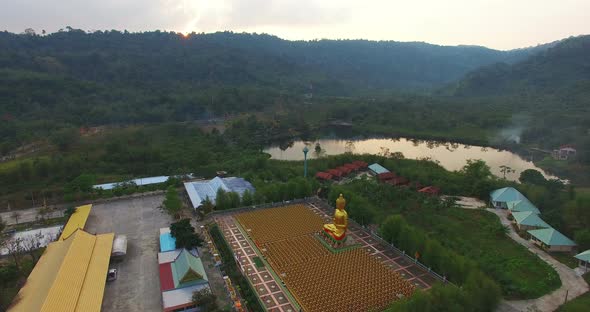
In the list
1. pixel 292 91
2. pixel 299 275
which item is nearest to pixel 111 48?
pixel 292 91

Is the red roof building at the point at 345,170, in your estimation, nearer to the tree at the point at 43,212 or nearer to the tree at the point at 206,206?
the tree at the point at 206,206

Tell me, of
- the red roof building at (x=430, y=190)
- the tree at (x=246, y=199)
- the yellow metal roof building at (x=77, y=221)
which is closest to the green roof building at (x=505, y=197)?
the red roof building at (x=430, y=190)

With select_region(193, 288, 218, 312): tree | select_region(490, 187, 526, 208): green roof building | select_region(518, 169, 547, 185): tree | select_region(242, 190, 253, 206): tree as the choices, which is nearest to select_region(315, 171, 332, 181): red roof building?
select_region(242, 190, 253, 206): tree

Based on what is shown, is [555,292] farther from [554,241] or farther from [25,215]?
[25,215]

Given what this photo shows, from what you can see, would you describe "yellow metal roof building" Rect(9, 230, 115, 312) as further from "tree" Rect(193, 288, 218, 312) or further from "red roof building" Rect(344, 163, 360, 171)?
"red roof building" Rect(344, 163, 360, 171)

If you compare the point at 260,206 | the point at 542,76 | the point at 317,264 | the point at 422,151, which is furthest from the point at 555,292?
the point at 542,76

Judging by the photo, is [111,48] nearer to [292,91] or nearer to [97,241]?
[292,91]
